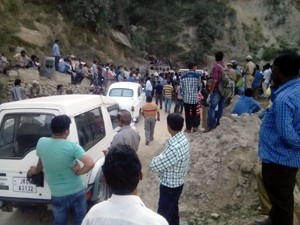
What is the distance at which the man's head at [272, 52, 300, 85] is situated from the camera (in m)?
3.60

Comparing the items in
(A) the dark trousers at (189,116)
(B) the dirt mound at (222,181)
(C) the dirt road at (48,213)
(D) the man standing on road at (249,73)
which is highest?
(D) the man standing on road at (249,73)

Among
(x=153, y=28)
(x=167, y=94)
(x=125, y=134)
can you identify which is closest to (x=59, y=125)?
(x=125, y=134)

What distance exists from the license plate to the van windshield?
0.45 m

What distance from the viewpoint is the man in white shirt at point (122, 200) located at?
212cm

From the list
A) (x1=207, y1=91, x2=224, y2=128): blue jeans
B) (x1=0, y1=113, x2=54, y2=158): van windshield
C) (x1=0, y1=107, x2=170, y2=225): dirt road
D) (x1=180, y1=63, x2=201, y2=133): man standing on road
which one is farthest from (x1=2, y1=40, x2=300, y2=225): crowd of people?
(x1=0, y1=107, x2=170, y2=225): dirt road

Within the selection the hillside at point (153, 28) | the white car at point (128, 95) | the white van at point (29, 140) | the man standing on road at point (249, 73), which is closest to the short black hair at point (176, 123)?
the white van at point (29, 140)

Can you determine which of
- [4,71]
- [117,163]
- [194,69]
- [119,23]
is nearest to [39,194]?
[117,163]

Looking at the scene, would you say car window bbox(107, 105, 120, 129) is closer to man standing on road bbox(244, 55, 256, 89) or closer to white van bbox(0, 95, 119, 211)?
white van bbox(0, 95, 119, 211)

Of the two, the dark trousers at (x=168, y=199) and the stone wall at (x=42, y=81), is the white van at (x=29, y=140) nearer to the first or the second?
the dark trousers at (x=168, y=199)

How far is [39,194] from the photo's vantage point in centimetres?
516

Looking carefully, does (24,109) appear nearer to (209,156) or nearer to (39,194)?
(39,194)

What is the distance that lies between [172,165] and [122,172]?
2.06 metres

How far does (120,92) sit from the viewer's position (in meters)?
15.1

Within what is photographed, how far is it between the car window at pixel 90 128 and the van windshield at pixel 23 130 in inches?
18.8
